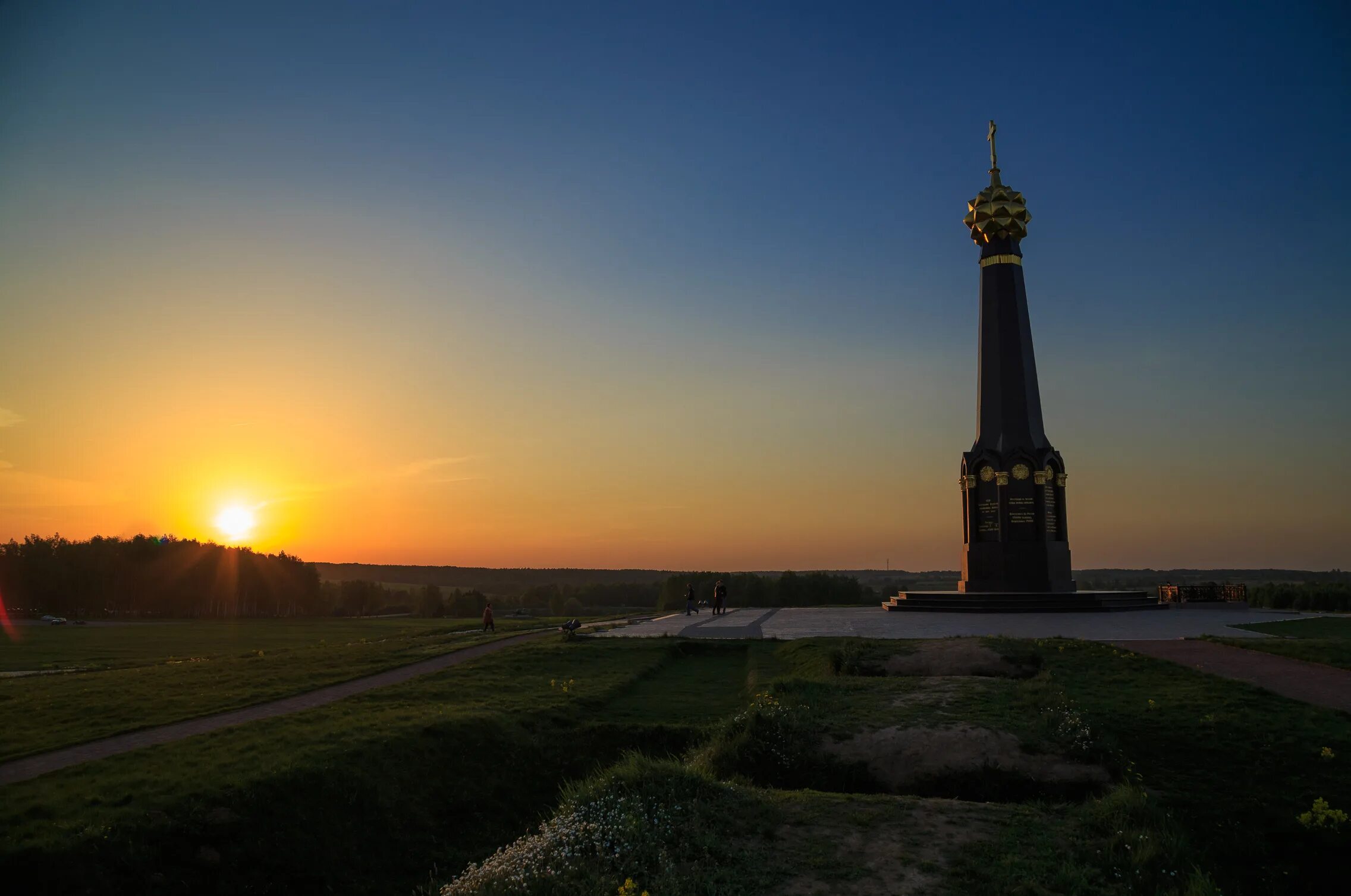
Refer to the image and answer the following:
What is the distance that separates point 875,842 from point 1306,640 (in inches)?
682

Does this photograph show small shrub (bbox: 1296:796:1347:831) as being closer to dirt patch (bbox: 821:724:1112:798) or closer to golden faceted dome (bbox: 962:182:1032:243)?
dirt patch (bbox: 821:724:1112:798)

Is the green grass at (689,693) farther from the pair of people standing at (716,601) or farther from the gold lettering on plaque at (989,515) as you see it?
the gold lettering on plaque at (989,515)

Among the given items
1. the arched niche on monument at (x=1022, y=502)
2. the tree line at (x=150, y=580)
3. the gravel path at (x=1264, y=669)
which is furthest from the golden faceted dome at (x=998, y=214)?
the tree line at (x=150, y=580)

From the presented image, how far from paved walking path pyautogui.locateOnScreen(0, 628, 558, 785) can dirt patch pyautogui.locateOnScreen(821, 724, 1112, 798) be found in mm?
9432

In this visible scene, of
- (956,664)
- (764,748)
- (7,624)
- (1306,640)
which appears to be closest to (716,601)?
(956,664)

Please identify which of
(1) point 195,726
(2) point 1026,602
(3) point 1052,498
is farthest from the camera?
(3) point 1052,498

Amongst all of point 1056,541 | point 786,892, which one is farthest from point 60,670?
point 1056,541

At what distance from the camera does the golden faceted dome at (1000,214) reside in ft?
113

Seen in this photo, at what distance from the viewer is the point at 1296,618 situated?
27.1 m

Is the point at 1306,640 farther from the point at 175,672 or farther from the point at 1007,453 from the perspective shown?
the point at 175,672

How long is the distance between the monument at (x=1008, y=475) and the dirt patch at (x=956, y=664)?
15.1 metres

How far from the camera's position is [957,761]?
9438mm

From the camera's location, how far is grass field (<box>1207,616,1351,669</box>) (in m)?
16.0

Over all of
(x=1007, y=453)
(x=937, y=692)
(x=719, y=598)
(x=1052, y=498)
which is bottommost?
(x=719, y=598)
